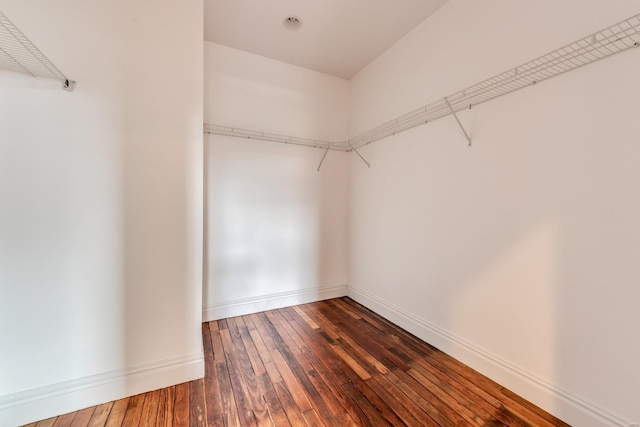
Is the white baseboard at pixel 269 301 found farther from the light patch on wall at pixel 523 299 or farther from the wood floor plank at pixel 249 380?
the light patch on wall at pixel 523 299

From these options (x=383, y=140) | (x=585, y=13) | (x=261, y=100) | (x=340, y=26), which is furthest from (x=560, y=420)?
(x=261, y=100)

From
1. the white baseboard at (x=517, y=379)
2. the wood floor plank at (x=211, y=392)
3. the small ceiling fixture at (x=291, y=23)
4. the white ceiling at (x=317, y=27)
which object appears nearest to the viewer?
the white baseboard at (x=517, y=379)

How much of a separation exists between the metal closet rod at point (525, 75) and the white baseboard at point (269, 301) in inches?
61.2

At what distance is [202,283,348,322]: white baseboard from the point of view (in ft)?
7.70

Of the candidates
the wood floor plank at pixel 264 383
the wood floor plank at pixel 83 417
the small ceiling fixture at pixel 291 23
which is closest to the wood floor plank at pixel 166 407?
the wood floor plank at pixel 83 417

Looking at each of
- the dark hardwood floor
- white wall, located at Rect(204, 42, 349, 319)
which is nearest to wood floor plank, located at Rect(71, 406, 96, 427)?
the dark hardwood floor

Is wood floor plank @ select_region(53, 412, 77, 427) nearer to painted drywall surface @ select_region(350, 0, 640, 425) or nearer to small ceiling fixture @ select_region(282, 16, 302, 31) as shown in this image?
painted drywall surface @ select_region(350, 0, 640, 425)

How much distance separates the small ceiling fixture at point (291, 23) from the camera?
2.05m

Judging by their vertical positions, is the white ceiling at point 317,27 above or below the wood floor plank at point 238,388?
above

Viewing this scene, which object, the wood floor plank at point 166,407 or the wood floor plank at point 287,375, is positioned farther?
the wood floor plank at point 287,375

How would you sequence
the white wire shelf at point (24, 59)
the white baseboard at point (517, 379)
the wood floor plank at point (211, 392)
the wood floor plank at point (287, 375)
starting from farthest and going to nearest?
the wood floor plank at point (287, 375), the wood floor plank at point (211, 392), the white baseboard at point (517, 379), the white wire shelf at point (24, 59)

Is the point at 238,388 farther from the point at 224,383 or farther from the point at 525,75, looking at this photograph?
the point at 525,75

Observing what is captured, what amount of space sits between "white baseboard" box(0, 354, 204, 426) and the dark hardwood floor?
0.13 ft

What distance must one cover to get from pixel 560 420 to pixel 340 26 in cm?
284
